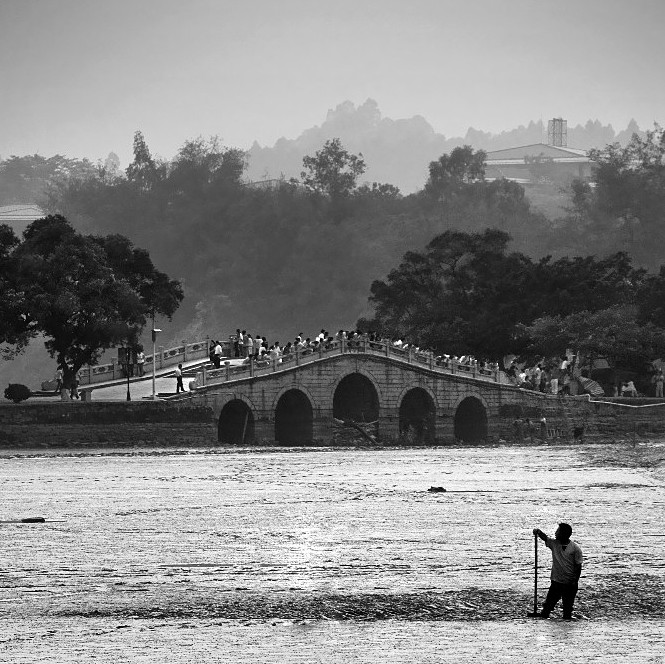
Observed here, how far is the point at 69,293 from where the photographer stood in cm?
6581

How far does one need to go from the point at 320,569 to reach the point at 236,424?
161ft

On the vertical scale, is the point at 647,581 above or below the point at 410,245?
below

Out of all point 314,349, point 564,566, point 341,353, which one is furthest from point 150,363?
point 564,566

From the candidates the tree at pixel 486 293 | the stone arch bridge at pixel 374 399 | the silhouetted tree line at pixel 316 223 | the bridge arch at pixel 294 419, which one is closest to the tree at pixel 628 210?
the silhouetted tree line at pixel 316 223

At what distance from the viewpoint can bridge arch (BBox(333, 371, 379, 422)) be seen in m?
81.8

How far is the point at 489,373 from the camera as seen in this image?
8056cm

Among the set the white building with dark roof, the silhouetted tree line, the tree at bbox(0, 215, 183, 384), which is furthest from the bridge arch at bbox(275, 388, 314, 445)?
the white building with dark roof

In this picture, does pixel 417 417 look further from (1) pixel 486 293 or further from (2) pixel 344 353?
(1) pixel 486 293

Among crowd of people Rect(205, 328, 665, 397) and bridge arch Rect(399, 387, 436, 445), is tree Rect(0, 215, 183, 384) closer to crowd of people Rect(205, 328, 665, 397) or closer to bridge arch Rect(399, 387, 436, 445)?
crowd of people Rect(205, 328, 665, 397)

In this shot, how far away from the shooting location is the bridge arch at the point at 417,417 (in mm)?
79875

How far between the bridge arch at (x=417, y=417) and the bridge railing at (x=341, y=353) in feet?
5.41

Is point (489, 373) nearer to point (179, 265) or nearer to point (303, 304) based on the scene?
point (303, 304)

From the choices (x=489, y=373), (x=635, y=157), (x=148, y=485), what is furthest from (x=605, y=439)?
(x=635, y=157)

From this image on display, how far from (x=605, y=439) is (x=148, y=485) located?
34913mm
